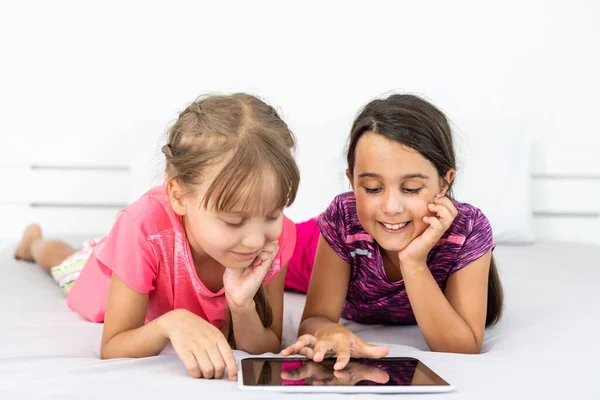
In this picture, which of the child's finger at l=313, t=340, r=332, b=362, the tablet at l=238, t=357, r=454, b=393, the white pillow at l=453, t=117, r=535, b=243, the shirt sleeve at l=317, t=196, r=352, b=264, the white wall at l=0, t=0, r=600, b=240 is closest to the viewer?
the tablet at l=238, t=357, r=454, b=393

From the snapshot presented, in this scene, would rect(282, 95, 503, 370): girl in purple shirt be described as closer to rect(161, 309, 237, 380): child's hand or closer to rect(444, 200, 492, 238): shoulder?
rect(444, 200, 492, 238): shoulder

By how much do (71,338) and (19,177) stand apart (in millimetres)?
1555

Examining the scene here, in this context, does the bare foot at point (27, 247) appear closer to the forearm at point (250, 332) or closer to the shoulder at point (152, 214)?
the shoulder at point (152, 214)

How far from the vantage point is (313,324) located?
1367 millimetres

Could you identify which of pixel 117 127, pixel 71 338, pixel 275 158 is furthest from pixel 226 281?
pixel 117 127

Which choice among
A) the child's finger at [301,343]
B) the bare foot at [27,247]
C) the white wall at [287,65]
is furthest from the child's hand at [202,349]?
the white wall at [287,65]

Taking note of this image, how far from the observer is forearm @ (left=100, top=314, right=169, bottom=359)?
1155 mm

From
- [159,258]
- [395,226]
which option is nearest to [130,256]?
[159,258]

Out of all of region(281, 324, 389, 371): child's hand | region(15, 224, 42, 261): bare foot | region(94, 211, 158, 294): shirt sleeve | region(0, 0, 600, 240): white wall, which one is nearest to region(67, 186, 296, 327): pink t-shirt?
region(94, 211, 158, 294): shirt sleeve

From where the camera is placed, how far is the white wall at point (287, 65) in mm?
2723

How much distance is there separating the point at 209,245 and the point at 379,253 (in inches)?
17.2

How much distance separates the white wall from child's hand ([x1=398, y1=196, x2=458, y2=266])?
1.47 metres

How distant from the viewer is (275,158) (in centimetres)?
114

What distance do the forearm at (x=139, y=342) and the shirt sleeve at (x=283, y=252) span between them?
243mm
